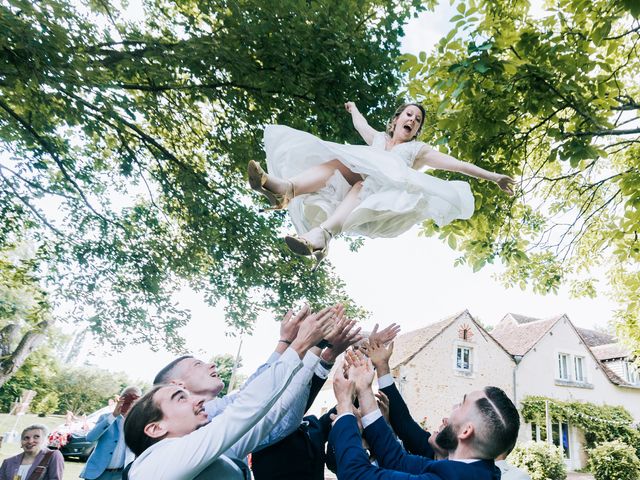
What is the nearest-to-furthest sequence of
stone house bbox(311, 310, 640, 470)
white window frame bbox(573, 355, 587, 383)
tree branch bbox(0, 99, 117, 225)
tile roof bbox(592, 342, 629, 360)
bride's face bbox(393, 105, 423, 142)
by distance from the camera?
bride's face bbox(393, 105, 423, 142)
tree branch bbox(0, 99, 117, 225)
stone house bbox(311, 310, 640, 470)
white window frame bbox(573, 355, 587, 383)
tile roof bbox(592, 342, 629, 360)

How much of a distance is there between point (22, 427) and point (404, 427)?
25788mm

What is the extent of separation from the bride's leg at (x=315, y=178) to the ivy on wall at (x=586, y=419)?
18.9 m

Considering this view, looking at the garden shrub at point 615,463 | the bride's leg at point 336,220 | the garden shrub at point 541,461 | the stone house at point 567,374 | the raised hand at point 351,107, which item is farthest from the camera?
the stone house at point 567,374

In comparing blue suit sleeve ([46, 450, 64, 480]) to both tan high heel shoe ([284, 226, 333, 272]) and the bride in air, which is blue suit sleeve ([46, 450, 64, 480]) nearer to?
the bride in air

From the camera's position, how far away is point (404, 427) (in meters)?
2.57

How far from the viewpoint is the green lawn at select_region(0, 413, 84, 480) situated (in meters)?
9.53

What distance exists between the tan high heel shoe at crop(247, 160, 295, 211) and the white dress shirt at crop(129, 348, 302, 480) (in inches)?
34.9

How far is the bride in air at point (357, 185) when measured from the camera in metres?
2.26

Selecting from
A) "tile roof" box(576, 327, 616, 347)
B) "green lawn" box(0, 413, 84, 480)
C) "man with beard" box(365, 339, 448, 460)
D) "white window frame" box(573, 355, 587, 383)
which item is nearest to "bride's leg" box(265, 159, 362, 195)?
"man with beard" box(365, 339, 448, 460)

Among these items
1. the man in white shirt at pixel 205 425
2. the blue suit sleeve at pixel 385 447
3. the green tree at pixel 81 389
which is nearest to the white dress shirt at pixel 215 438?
the man in white shirt at pixel 205 425

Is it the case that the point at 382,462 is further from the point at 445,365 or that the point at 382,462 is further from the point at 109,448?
the point at 445,365

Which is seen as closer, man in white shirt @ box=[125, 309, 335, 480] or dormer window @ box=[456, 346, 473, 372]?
man in white shirt @ box=[125, 309, 335, 480]

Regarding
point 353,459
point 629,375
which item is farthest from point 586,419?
point 353,459

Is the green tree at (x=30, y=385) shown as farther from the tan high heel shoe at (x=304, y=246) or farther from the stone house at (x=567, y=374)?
the tan high heel shoe at (x=304, y=246)
